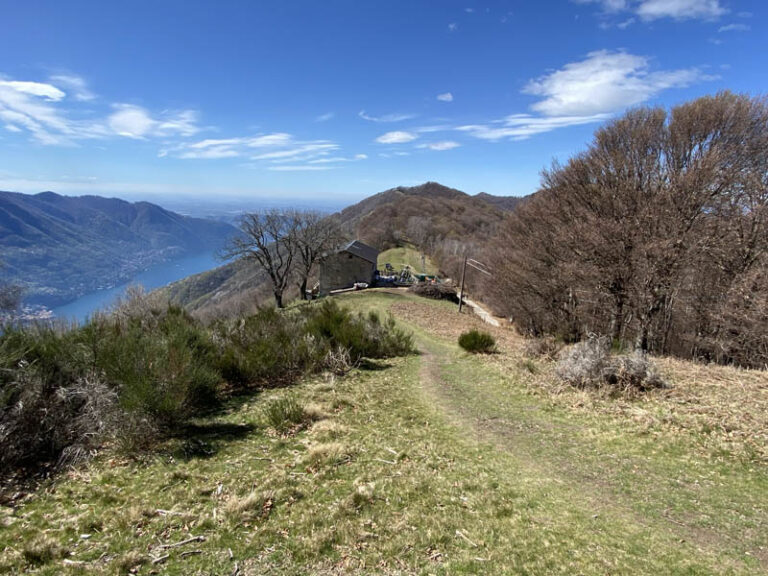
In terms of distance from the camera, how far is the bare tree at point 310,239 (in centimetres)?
3916

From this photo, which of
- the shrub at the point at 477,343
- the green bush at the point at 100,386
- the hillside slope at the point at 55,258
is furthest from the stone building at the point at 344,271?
the hillside slope at the point at 55,258

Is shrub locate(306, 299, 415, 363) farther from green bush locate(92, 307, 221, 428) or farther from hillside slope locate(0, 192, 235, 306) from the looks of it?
hillside slope locate(0, 192, 235, 306)

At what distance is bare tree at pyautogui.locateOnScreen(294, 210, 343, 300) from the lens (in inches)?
1542

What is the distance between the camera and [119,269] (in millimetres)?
149875

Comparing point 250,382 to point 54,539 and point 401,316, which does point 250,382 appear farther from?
point 401,316

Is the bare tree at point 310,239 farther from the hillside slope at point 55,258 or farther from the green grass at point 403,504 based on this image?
the hillside slope at point 55,258

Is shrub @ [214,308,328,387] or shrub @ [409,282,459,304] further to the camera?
shrub @ [409,282,459,304]

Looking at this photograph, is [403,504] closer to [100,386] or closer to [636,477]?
[636,477]

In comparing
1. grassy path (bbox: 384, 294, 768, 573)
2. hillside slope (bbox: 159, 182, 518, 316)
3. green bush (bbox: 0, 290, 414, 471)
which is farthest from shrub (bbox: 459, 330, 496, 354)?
hillside slope (bbox: 159, 182, 518, 316)

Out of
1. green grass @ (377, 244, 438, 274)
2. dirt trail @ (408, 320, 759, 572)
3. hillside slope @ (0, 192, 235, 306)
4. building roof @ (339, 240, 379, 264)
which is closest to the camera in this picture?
dirt trail @ (408, 320, 759, 572)

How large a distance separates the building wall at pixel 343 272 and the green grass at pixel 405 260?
13289mm

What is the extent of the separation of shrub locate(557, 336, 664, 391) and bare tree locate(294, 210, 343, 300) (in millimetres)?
32157

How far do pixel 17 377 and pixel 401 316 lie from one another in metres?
22.4

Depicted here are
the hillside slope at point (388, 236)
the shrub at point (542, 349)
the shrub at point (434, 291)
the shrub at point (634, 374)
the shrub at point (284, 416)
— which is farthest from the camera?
the hillside slope at point (388, 236)
